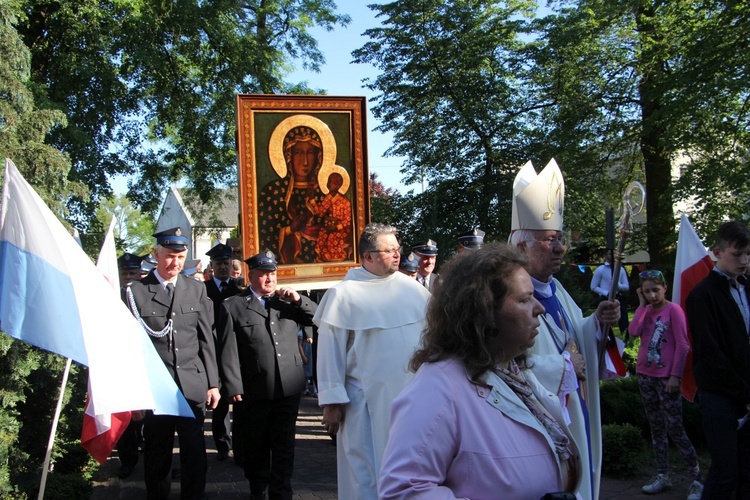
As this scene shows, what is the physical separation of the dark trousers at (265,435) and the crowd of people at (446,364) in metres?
0.02

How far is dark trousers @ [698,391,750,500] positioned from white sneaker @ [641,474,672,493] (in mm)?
1616

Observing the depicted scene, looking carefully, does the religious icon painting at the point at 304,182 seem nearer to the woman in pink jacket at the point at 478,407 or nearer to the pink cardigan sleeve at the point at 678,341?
the pink cardigan sleeve at the point at 678,341

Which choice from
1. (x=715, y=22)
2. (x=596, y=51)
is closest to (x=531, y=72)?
(x=596, y=51)

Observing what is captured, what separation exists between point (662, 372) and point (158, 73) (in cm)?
1392

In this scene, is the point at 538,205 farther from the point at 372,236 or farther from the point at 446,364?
the point at 446,364

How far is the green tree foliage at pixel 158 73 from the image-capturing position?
1475 centimetres

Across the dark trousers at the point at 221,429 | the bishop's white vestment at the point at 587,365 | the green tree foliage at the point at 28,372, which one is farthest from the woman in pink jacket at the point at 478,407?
the dark trousers at the point at 221,429

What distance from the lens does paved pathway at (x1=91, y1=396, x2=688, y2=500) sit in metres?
6.48

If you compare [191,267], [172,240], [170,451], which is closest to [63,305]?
[172,240]

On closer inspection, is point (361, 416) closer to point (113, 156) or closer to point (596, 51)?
point (113, 156)

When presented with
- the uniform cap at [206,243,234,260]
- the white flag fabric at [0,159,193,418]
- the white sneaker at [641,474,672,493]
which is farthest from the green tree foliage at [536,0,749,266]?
the white flag fabric at [0,159,193,418]

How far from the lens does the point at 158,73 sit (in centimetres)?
1680

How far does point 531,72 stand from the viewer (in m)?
22.3

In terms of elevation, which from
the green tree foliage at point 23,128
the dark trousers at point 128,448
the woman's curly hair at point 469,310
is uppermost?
the green tree foliage at point 23,128
